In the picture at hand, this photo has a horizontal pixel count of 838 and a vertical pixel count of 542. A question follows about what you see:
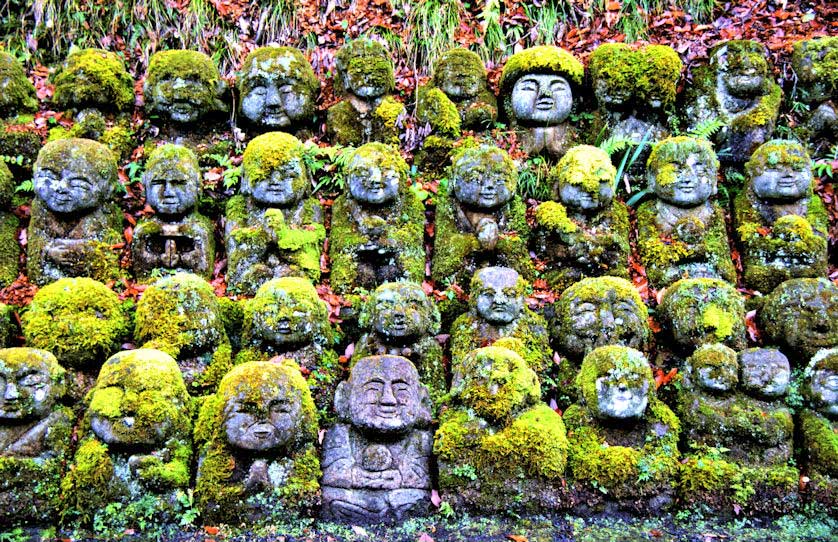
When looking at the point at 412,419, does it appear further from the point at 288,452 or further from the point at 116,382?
the point at 116,382

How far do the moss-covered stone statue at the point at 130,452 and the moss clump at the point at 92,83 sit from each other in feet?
14.3

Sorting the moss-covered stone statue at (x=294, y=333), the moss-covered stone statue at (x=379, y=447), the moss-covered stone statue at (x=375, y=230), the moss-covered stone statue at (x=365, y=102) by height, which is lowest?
the moss-covered stone statue at (x=379, y=447)

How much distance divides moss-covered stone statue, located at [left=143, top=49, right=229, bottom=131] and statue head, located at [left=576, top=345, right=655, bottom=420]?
5.50 meters

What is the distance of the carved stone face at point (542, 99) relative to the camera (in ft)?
32.2

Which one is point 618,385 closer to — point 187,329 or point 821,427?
point 821,427

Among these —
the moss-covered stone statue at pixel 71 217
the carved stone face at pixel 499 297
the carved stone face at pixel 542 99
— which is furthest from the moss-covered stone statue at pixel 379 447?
the carved stone face at pixel 542 99

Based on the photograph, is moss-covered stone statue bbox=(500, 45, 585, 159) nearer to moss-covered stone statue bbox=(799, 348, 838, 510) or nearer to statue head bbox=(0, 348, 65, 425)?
moss-covered stone statue bbox=(799, 348, 838, 510)

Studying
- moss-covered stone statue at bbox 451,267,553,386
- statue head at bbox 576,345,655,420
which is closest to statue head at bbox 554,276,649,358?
moss-covered stone statue at bbox 451,267,553,386

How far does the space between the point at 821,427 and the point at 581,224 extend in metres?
3.07

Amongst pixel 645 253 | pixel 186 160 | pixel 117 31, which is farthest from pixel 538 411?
pixel 117 31

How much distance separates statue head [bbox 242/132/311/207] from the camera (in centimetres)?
870

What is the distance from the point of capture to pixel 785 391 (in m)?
7.01

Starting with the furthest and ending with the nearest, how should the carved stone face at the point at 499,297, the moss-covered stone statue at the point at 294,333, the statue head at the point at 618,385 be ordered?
1. the carved stone face at the point at 499,297
2. the moss-covered stone statue at the point at 294,333
3. the statue head at the point at 618,385

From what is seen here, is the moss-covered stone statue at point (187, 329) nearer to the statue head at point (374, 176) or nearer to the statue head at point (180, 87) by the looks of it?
the statue head at point (374, 176)
